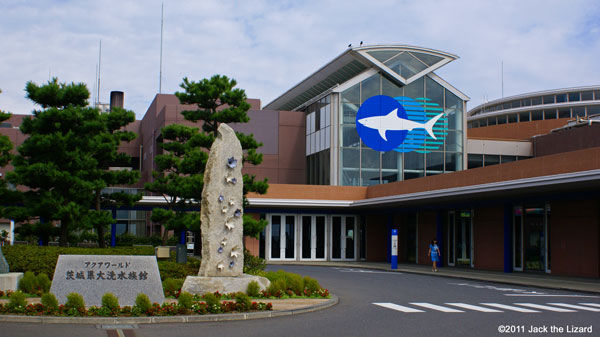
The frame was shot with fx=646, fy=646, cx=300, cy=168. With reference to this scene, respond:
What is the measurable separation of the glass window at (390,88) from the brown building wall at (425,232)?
10.1m

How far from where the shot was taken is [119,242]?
43781 mm

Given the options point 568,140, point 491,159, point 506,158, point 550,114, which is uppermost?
point 550,114

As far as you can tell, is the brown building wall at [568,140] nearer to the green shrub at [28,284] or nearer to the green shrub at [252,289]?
the green shrub at [252,289]

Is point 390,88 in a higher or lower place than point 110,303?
higher

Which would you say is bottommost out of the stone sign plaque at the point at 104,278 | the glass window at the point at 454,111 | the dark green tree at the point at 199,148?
the stone sign plaque at the point at 104,278

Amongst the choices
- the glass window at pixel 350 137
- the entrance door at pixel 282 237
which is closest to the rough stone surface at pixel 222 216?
the entrance door at pixel 282 237

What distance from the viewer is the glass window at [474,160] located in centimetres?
4647

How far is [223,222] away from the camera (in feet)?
55.8

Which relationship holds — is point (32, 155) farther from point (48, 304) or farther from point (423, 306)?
point (423, 306)

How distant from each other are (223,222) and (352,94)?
27.4 m

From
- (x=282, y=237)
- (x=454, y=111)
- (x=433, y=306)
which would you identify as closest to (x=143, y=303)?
(x=433, y=306)

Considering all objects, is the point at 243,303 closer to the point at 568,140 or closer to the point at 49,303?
the point at 49,303

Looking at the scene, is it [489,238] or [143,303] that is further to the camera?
[489,238]

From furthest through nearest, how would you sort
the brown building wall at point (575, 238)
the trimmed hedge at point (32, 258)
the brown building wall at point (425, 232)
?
the brown building wall at point (425, 232)
the brown building wall at point (575, 238)
the trimmed hedge at point (32, 258)
